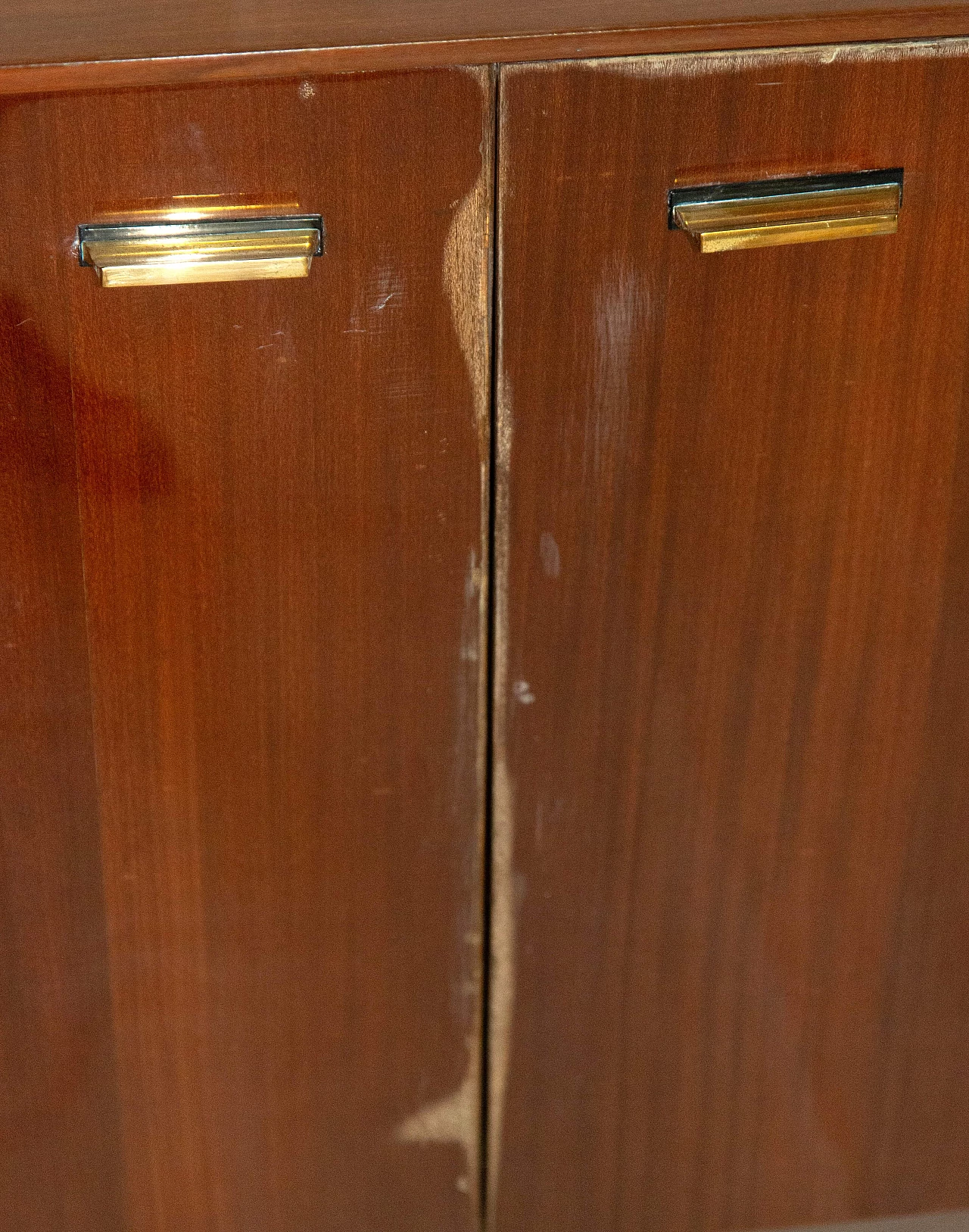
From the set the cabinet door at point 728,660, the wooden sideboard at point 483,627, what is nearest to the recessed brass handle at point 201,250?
the wooden sideboard at point 483,627

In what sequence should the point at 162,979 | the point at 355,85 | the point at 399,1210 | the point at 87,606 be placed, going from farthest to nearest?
the point at 399,1210 → the point at 162,979 → the point at 87,606 → the point at 355,85

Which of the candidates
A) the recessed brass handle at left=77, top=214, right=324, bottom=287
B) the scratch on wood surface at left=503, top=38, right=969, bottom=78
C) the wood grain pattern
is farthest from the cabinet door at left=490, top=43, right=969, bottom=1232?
the wood grain pattern

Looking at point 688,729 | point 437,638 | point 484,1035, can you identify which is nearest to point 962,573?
point 688,729

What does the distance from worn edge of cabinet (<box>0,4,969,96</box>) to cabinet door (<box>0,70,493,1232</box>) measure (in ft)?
0.04

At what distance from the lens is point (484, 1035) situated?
106 centimetres

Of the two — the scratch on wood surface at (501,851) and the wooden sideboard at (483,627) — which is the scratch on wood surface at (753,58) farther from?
the scratch on wood surface at (501,851)

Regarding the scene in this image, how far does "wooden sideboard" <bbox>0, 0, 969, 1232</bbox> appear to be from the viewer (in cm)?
78

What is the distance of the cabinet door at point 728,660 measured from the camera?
80 centimetres

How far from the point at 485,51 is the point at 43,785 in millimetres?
469

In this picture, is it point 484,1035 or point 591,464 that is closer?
point 591,464

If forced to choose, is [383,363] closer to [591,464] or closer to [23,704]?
[591,464]

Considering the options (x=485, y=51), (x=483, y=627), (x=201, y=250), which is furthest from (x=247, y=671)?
(x=485, y=51)

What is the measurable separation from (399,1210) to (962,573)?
57 cm

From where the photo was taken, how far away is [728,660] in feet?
3.11
